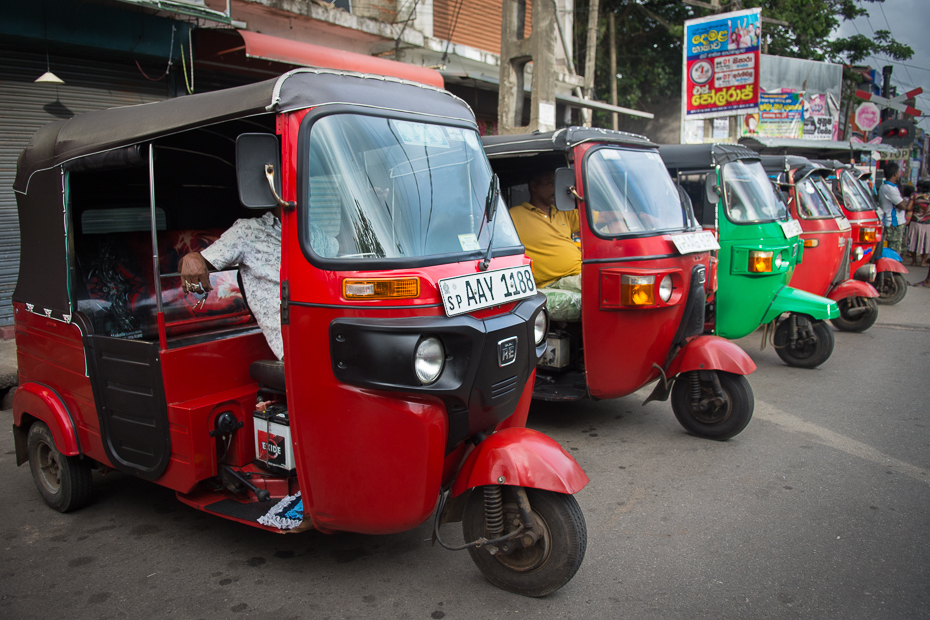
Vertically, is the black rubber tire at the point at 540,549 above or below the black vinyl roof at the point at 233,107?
below

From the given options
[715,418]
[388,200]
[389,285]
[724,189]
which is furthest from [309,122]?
[724,189]

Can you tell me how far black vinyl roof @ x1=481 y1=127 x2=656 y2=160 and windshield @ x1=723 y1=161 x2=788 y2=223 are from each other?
5.37 feet

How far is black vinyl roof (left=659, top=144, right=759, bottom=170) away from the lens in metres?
6.17

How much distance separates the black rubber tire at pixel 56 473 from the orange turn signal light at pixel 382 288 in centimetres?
228

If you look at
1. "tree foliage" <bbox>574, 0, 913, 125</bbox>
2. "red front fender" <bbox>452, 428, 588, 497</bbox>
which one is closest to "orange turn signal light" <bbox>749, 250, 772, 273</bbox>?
"red front fender" <bbox>452, 428, 588, 497</bbox>

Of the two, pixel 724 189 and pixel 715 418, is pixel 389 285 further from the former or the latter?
pixel 724 189

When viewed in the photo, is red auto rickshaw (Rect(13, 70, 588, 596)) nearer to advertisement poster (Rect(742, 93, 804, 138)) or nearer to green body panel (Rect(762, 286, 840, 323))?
green body panel (Rect(762, 286, 840, 323))

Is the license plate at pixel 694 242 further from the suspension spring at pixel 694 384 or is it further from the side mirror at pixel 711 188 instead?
the side mirror at pixel 711 188

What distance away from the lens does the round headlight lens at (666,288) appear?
4426 millimetres

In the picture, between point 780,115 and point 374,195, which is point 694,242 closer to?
point 374,195

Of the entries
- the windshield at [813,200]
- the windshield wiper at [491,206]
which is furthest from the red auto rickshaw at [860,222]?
the windshield wiper at [491,206]

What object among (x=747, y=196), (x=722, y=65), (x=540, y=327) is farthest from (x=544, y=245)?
(x=722, y=65)

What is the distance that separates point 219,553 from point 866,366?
6665mm

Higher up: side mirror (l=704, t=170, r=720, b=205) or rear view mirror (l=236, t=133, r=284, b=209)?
side mirror (l=704, t=170, r=720, b=205)
